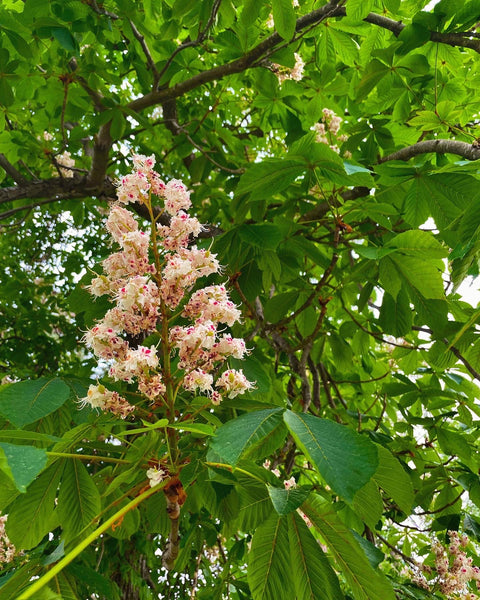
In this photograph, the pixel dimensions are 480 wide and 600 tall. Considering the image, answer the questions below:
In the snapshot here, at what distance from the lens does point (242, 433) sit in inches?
28.2

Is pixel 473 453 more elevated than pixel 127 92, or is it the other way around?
pixel 127 92

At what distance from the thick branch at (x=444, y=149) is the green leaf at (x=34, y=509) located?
46.4 inches

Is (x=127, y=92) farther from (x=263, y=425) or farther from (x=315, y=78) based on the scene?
(x=263, y=425)

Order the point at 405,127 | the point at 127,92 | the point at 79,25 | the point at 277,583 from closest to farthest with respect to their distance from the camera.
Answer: the point at 277,583
the point at 79,25
the point at 405,127
the point at 127,92

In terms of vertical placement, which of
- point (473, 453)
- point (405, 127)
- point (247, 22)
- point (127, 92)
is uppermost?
point (127, 92)

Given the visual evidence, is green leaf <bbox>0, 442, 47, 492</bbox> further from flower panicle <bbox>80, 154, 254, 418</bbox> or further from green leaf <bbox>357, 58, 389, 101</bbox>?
green leaf <bbox>357, 58, 389, 101</bbox>

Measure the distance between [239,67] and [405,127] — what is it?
2.32ft

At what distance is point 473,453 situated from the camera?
7.07 ft

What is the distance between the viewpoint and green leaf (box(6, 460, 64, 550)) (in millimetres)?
907

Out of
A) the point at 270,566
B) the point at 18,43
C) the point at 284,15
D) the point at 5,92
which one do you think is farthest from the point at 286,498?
the point at 5,92

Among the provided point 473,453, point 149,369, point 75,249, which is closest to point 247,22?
A: point 149,369

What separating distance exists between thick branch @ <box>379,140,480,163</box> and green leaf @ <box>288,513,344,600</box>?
0.97 metres

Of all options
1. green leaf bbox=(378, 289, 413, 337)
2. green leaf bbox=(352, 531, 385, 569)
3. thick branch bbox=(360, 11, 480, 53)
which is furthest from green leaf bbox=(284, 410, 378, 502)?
thick branch bbox=(360, 11, 480, 53)

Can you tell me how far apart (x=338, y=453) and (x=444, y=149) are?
1041 mm
